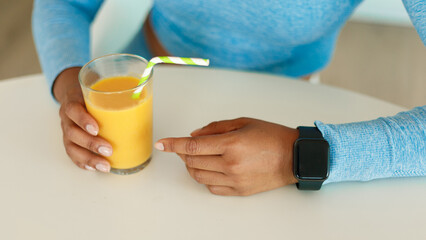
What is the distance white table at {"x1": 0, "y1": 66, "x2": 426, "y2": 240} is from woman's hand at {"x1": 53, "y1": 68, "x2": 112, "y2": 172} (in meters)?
0.03

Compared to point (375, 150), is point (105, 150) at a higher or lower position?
lower

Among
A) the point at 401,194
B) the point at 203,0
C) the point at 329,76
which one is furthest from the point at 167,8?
the point at 329,76

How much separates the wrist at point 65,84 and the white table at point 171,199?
0.04 m

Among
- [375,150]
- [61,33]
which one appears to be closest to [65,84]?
[61,33]

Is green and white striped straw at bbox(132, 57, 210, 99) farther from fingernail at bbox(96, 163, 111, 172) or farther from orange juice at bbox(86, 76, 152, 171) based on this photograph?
fingernail at bbox(96, 163, 111, 172)

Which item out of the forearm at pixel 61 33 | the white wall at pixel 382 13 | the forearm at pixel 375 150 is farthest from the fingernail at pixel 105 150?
the white wall at pixel 382 13

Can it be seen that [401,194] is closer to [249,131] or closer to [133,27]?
[249,131]

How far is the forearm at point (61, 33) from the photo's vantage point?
865mm

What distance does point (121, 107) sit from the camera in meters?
0.65

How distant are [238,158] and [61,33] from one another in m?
0.54

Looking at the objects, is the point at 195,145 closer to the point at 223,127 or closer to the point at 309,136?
the point at 223,127

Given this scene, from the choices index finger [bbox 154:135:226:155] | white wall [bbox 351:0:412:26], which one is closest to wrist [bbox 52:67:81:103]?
index finger [bbox 154:135:226:155]

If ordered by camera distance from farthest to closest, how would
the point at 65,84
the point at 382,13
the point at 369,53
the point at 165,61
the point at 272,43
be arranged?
Result: the point at 382,13 → the point at 369,53 → the point at 272,43 → the point at 65,84 → the point at 165,61

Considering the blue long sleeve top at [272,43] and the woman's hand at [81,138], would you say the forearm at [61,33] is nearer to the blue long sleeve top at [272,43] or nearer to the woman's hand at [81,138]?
the blue long sleeve top at [272,43]
